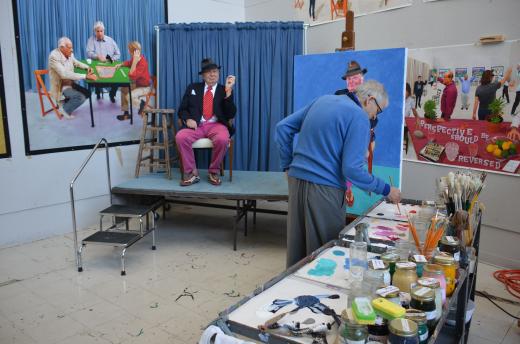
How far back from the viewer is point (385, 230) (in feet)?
6.51

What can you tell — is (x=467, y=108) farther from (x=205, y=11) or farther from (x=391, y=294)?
(x=205, y=11)

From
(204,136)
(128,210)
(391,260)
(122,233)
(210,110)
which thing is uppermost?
(210,110)

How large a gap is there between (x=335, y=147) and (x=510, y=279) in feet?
6.54

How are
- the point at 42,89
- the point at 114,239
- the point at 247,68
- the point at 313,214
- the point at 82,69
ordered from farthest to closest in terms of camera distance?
the point at 247,68 → the point at 82,69 → the point at 42,89 → the point at 114,239 → the point at 313,214

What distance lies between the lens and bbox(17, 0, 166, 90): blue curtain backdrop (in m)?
3.66

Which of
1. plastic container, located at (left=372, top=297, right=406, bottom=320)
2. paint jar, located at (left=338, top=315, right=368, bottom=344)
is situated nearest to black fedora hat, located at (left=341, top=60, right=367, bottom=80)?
plastic container, located at (left=372, top=297, right=406, bottom=320)

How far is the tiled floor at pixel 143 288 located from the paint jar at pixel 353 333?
1.52 m

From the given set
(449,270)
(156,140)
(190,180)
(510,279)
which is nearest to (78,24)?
(156,140)

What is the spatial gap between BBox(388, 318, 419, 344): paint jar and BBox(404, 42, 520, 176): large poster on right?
2.58 metres

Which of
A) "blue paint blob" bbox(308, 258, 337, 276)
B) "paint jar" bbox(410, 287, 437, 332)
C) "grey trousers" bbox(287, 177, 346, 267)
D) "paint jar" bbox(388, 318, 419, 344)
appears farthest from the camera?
"grey trousers" bbox(287, 177, 346, 267)

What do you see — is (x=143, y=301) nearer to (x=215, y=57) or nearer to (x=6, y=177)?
(x=6, y=177)

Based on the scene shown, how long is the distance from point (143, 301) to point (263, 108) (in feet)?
7.95

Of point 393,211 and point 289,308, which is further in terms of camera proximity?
point 393,211

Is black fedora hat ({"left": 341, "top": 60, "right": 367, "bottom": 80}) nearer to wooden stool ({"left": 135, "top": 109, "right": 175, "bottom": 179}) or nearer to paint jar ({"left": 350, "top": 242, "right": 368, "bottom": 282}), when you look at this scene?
paint jar ({"left": 350, "top": 242, "right": 368, "bottom": 282})
